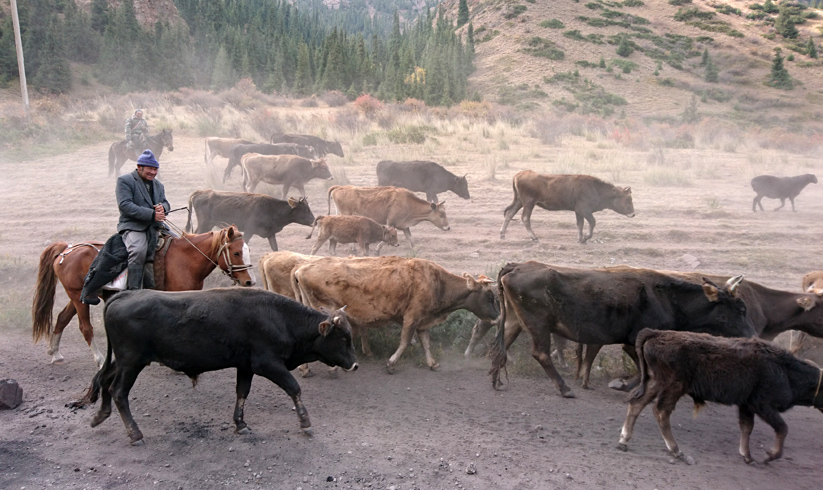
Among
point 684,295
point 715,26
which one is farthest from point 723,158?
point 715,26

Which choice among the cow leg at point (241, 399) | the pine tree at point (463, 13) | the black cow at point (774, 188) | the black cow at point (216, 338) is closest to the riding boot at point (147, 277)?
the black cow at point (216, 338)

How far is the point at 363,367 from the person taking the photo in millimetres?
9086

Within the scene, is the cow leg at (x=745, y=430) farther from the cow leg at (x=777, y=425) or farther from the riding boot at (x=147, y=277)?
the riding boot at (x=147, y=277)

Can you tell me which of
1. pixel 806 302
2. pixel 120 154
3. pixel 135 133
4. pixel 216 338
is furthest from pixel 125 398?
pixel 120 154

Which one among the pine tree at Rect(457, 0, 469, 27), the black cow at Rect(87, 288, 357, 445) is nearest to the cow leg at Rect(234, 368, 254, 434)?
the black cow at Rect(87, 288, 357, 445)

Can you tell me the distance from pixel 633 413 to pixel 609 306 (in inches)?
58.9

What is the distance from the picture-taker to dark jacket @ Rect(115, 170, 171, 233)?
796 centimetres

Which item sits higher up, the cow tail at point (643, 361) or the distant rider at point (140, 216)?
the distant rider at point (140, 216)

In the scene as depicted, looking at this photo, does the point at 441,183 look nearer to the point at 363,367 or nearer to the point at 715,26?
the point at 363,367

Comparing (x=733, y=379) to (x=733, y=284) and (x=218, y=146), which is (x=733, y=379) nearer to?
(x=733, y=284)

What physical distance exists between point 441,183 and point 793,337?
10547 millimetres

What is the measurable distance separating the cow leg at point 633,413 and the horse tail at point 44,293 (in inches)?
307

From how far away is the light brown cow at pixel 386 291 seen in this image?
8828mm

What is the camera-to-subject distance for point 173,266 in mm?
8688
